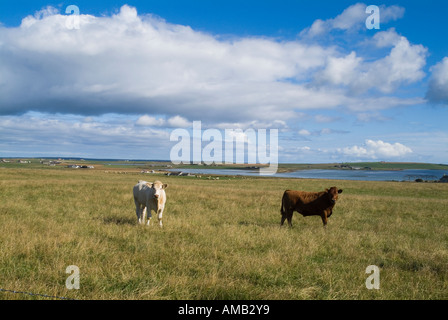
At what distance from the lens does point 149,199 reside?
10875 millimetres

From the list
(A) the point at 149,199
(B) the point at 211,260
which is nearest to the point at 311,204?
(A) the point at 149,199

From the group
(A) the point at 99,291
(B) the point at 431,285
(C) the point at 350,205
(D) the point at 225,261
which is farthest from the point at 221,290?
(C) the point at 350,205

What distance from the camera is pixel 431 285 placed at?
5.68 metres

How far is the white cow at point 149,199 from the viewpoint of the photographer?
1065 cm

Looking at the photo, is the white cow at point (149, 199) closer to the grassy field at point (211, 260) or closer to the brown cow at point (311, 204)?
the grassy field at point (211, 260)

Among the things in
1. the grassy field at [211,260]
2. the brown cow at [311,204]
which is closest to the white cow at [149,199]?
the grassy field at [211,260]

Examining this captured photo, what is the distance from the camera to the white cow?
10.6 meters

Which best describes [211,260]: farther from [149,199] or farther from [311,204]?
[311,204]

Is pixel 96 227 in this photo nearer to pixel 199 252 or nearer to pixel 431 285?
pixel 199 252

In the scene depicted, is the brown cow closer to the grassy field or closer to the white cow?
the grassy field

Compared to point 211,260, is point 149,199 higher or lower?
higher

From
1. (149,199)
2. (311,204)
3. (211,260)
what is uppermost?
(149,199)

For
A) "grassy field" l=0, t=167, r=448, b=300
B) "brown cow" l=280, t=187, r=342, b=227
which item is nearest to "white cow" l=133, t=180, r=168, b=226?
"grassy field" l=0, t=167, r=448, b=300
